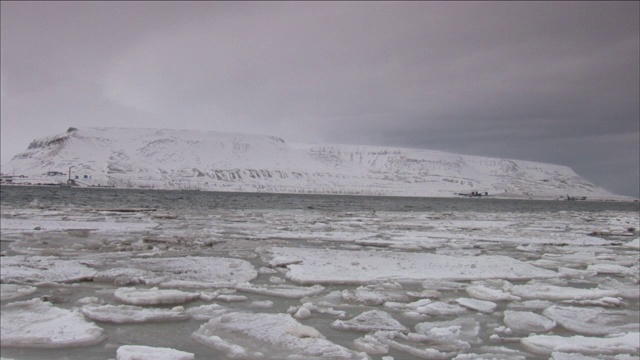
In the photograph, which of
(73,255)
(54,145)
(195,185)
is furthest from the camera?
(54,145)

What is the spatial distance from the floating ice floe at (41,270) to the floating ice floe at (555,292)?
296 inches

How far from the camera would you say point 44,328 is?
527cm

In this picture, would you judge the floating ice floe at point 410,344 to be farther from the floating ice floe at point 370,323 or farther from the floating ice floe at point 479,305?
the floating ice floe at point 479,305

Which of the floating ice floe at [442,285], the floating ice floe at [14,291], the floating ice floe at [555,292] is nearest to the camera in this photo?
the floating ice floe at [14,291]

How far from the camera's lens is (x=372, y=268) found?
10.1m

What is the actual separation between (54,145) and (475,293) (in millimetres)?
202287

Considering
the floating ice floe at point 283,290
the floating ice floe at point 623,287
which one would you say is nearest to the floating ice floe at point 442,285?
the floating ice floe at point 283,290

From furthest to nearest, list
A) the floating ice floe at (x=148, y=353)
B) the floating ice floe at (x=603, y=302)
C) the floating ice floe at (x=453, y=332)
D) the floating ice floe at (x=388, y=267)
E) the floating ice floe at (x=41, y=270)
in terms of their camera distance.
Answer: the floating ice floe at (x=388, y=267)
the floating ice floe at (x=41, y=270)
the floating ice floe at (x=603, y=302)
the floating ice floe at (x=453, y=332)
the floating ice floe at (x=148, y=353)

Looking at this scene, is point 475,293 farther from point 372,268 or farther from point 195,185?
point 195,185

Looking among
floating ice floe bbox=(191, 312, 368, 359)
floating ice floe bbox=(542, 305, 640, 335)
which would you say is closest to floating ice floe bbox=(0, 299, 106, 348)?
floating ice floe bbox=(191, 312, 368, 359)

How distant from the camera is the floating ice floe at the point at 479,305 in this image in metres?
6.92

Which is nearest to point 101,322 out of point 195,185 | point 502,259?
point 502,259

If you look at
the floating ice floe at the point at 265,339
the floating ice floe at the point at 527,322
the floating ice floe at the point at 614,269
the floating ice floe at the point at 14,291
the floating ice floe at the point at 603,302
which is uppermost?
the floating ice floe at the point at 614,269

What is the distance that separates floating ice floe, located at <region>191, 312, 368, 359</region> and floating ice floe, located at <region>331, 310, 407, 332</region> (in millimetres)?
543
